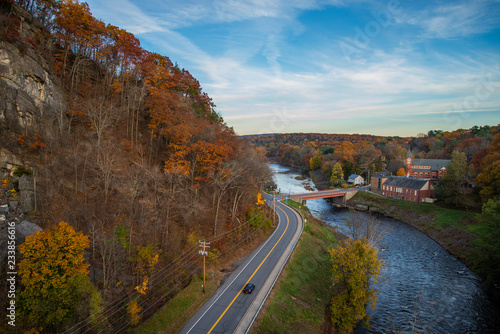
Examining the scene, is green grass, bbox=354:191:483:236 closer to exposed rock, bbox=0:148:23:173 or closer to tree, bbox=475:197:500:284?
tree, bbox=475:197:500:284

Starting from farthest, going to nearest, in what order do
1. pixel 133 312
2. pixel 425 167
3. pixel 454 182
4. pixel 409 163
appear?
pixel 425 167, pixel 409 163, pixel 454 182, pixel 133 312

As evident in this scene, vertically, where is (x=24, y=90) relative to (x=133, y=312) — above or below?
above

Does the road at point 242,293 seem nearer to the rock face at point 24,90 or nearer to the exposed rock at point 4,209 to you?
the exposed rock at point 4,209

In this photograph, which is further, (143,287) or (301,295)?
(301,295)

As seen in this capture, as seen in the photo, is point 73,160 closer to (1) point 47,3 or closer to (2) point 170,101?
(2) point 170,101

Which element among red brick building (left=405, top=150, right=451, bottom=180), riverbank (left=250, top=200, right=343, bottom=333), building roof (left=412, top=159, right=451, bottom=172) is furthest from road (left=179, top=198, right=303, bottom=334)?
building roof (left=412, top=159, right=451, bottom=172)

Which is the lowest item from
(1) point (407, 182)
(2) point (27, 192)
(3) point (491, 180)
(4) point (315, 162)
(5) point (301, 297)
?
(5) point (301, 297)

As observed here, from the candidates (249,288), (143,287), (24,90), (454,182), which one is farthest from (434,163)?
(24,90)

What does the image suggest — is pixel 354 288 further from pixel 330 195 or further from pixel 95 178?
pixel 330 195

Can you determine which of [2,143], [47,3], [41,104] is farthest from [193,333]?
[47,3]
